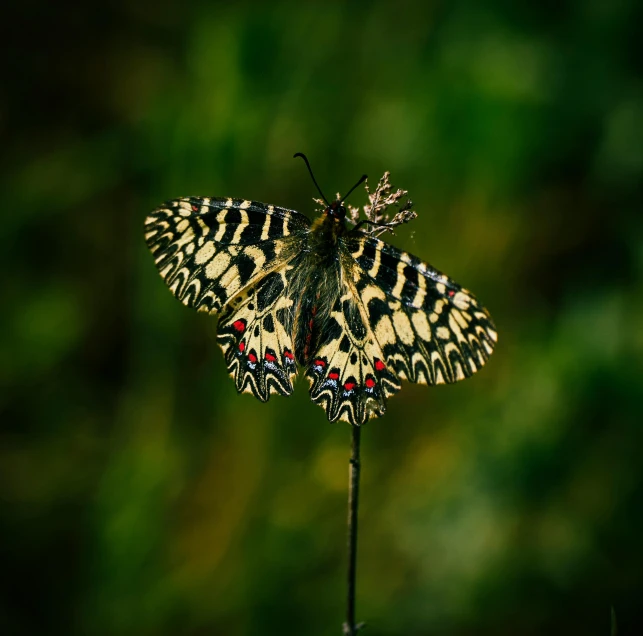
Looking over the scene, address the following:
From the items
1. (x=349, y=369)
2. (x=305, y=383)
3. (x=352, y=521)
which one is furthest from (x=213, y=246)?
(x=305, y=383)

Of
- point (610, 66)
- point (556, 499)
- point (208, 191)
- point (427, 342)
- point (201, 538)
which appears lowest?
point (201, 538)

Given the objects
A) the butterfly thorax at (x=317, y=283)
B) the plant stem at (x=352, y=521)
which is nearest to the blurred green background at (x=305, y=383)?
the butterfly thorax at (x=317, y=283)

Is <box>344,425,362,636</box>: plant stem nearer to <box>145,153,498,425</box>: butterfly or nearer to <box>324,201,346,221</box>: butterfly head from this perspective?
<box>145,153,498,425</box>: butterfly

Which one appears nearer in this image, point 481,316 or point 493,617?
point 481,316

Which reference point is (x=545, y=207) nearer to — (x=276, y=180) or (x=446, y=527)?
(x=276, y=180)

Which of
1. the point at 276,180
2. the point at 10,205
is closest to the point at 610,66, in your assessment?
the point at 276,180

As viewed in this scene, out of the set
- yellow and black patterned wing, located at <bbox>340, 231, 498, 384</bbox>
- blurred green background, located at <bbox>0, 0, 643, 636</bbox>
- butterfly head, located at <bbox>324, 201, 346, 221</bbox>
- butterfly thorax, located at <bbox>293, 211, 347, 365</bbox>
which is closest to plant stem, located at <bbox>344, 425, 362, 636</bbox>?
yellow and black patterned wing, located at <bbox>340, 231, 498, 384</bbox>
